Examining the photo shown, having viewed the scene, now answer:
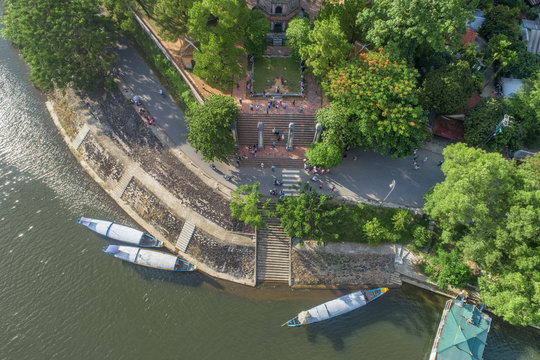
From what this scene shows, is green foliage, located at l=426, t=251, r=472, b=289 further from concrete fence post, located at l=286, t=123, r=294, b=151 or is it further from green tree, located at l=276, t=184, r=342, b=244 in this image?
concrete fence post, located at l=286, t=123, r=294, b=151

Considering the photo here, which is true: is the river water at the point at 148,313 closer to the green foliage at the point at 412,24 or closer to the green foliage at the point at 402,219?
the green foliage at the point at 402,219

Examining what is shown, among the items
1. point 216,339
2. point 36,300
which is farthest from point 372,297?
point 36,300

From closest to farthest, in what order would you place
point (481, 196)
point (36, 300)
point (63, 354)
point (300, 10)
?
point (481, 196)
point (63, 354)
point (36, 300)
point (300, 10)

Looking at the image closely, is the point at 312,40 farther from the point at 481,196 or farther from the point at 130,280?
the point at 130,280

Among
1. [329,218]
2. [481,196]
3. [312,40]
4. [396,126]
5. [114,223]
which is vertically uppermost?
[312,40]

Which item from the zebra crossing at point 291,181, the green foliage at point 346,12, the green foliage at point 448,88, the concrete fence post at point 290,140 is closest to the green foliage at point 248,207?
the zebra crossing at point 291,181
